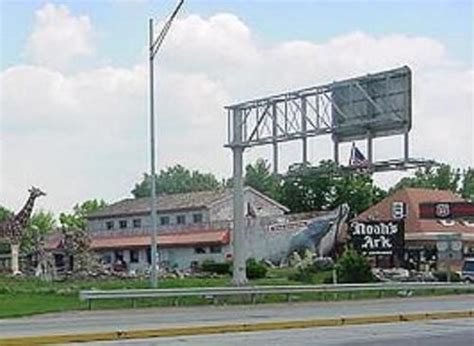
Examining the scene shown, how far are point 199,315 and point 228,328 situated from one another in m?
6.51

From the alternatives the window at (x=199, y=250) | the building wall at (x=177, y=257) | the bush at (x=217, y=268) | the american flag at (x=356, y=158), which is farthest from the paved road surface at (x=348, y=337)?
the window at (x=199, y=250)

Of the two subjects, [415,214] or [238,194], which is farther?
[415,214]

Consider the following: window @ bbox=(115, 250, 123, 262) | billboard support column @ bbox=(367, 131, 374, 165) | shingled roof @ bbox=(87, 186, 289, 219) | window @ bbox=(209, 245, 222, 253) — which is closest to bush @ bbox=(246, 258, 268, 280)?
billboard support column @ bbox=(367, 131, 374, 165)

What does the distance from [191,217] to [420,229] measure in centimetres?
2054

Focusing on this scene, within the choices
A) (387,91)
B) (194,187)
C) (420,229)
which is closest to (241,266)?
(387,91)

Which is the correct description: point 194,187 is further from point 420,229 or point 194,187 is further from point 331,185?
point 420,229

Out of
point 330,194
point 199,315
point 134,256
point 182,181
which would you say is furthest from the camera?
point 182,181

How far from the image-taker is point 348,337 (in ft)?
72.2

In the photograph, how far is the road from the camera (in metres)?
25.1

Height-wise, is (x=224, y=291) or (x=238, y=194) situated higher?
(x=238, y=194)

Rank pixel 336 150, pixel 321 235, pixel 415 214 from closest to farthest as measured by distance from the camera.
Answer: pixel 336 150 < pixel 321 235 < pixel 415 214

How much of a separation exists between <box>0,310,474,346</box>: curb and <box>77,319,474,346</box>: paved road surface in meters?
0.68

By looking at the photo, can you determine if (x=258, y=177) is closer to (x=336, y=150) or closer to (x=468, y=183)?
(x=468, y=183)

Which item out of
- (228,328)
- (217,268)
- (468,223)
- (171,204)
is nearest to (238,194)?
(217,268)
